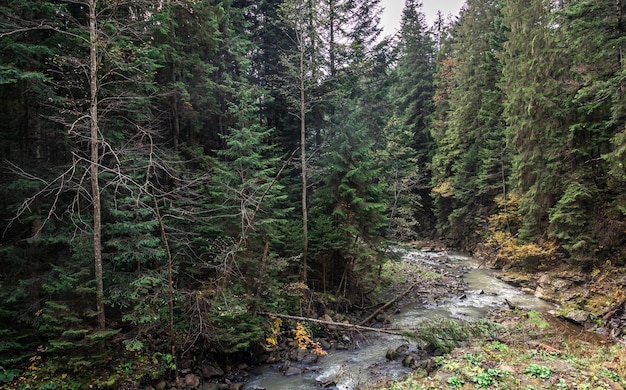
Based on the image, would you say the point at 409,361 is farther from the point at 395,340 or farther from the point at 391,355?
the point at 395,340

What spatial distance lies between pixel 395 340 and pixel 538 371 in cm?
518

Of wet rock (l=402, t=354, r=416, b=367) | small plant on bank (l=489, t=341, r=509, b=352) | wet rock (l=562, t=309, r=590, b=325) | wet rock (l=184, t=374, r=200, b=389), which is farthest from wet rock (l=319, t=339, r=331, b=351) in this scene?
wet rock (l=562, t=309, r=590, b=325)

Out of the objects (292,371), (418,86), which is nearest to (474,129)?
(418,86)

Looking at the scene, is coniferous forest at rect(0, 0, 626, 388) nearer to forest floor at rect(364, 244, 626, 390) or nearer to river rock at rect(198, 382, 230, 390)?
river rock at rect(198, 382, 230, 390)

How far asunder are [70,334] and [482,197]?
26.1 meters

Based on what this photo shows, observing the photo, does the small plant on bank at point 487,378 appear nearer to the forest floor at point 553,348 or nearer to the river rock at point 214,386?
the forest floor at point 553,348

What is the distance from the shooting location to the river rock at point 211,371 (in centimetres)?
848

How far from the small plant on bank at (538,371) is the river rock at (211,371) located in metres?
7.18

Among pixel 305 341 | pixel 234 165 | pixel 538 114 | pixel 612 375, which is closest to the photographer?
pixel 612 375

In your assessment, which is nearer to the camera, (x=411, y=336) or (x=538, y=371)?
(x=538, y=371)

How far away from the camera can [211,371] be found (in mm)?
8578

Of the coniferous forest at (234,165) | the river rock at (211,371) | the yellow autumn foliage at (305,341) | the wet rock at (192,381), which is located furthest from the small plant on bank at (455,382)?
the wet rock at (192,381)

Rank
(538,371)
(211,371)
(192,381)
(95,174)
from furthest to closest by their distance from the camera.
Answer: (211,371), (192,381), (95,174), (538,371)

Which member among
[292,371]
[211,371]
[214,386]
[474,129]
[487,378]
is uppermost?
[474,129]
